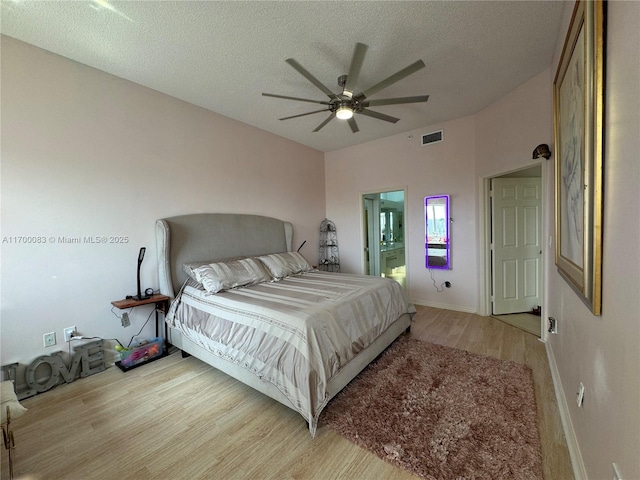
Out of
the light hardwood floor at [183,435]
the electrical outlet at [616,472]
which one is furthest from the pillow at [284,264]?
the electrical outlet at [616,472]

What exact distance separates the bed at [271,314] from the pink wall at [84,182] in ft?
1.12

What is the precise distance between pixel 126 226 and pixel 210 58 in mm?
1860

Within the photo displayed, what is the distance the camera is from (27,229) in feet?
7.18

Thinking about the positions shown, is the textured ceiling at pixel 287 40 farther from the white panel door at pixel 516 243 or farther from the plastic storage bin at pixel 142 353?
the plastic storage bin at pixel 142 353

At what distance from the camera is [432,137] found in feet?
13.6

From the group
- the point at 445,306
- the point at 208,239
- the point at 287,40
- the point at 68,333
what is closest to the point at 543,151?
the point at 445,306

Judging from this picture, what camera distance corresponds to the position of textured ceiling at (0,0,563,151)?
6.18 ft

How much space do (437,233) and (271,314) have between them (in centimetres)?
318

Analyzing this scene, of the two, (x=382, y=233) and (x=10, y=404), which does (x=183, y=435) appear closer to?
(x=10, y=404)

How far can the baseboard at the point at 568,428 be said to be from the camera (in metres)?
1.36

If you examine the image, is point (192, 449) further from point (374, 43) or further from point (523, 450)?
point (374, 43)

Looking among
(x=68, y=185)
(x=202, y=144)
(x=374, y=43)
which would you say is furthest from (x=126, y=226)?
(x=374, y=43)

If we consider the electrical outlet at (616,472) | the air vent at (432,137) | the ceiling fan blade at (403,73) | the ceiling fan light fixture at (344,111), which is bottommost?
the electrical outlet at (616,472)

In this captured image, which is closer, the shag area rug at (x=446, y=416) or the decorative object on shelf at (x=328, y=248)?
the shag area rug at (x=446, y=416)
